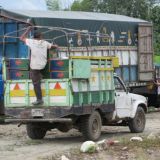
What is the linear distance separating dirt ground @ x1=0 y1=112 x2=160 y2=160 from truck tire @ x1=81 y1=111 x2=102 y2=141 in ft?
0.98

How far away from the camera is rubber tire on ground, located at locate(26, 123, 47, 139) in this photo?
14.0 m

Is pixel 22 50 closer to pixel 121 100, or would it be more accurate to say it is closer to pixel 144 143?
pixel 121 100

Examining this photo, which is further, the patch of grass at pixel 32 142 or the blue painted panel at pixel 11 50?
the blue painted panel at pixel 11 50

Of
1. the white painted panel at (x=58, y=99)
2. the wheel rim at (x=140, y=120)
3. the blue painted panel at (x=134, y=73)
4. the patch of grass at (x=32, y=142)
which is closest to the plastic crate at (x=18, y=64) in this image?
the white painted panel at (x=58, y=99)

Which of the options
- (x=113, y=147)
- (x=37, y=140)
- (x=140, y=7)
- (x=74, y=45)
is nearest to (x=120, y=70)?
(x=74, y=45)

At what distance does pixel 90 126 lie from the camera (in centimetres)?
1342

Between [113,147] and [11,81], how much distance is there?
2.96 m

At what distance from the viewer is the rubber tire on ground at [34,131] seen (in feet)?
46.1

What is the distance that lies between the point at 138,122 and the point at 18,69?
3714 millimetres

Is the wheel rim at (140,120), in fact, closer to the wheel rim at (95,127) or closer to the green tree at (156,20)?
the wheel rim at (95,127)

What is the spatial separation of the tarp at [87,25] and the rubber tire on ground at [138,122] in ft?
6.88

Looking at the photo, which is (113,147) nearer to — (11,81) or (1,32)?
(11,81)

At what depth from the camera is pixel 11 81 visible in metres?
13.6

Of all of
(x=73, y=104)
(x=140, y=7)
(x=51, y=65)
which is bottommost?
(x=73, y=104)
